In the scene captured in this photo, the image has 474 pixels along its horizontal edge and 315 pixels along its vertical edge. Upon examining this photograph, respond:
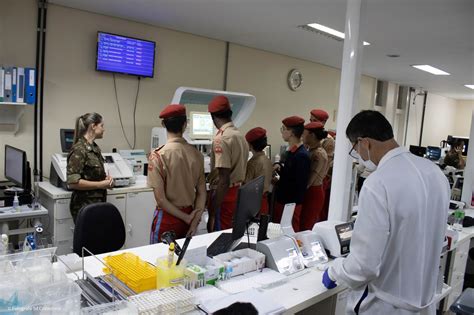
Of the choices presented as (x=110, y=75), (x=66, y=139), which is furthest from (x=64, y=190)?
(x=110, y=75)

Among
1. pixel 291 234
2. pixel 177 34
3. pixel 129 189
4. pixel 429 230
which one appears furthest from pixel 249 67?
pixel 429 230

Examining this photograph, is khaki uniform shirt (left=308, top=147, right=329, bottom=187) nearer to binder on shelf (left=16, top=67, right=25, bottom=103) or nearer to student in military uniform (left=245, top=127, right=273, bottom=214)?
student in military uniform (left=245, top=127, right=273, bottom=214)

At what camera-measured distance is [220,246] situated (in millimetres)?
2121

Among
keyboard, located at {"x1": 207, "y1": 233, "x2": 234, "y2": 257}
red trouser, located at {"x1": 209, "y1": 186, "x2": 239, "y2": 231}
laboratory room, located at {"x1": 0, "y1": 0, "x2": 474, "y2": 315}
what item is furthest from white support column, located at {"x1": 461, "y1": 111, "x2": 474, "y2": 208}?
→ keyboard, located at {"x1": 207, "y1": 233, "x2": 234, "y2": 257}

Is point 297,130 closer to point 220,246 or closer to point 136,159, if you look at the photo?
point 220,246

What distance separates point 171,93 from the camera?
475cm

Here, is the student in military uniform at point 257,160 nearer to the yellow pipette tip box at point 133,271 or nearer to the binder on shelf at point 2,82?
the yellow pipette tip box at point 133,271

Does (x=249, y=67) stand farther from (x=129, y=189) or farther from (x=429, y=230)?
(x=429, y=230)

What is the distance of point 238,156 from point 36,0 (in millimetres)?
2462

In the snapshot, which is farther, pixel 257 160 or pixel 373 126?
pixel 257 160

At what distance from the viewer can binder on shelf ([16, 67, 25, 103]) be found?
131 inches

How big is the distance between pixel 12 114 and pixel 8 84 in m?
0.40

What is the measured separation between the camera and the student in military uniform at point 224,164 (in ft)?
8.96

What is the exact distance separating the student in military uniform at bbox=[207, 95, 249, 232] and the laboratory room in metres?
0.01
